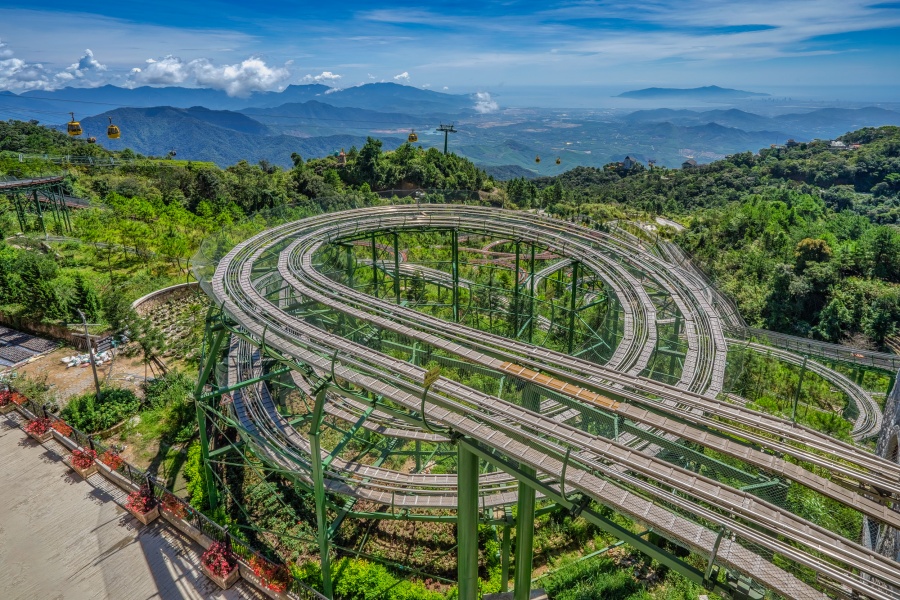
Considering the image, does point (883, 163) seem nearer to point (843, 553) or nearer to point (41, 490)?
point (843, 553)

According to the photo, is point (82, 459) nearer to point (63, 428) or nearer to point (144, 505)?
point (63, 428)

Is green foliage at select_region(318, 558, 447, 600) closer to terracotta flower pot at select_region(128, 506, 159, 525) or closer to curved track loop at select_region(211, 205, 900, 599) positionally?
curved track loop at select_region(211, 205, 900, 599)

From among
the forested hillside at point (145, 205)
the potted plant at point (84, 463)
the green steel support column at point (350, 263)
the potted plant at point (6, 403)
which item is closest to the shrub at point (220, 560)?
the potted plant at point (84, 463)

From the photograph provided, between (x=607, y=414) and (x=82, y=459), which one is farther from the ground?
(x=607, y=414)

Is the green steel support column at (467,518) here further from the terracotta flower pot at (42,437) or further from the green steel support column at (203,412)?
the terracotta flower pot at (42,437)

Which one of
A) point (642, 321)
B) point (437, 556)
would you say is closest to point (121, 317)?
point (437, 556)

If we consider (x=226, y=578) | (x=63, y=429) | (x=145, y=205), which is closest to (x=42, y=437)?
(x=63, y=429)

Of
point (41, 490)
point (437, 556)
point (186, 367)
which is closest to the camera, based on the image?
point (437, 556)
